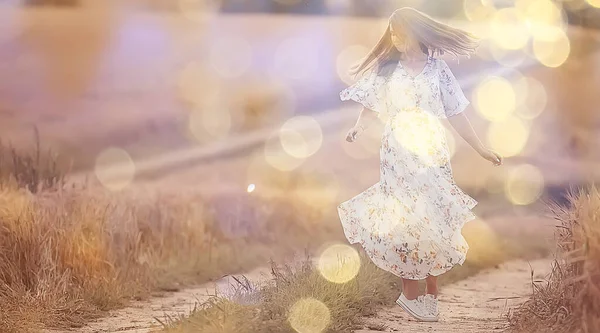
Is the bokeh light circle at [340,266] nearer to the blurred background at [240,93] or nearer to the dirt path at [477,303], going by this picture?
the dirt path at [477,303]

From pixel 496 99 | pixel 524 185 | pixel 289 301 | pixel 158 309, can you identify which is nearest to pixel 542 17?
pixel 496 99

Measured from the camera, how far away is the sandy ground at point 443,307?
2359 millimetres

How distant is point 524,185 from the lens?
306 cm

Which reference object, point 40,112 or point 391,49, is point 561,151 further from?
point 40,112

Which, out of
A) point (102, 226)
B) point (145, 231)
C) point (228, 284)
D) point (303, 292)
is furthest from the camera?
point (145, 231)

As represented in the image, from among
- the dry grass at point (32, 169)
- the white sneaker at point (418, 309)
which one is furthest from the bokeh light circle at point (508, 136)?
the dry grass at point (32, 169)

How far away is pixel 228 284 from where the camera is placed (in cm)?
263

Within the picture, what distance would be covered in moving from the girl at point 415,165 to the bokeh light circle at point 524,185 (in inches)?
31.2

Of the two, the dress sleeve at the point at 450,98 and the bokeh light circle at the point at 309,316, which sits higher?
the dress sleeve at the point at 450,98

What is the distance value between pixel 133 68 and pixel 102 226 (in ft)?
2.35

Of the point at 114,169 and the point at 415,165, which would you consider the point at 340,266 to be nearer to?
→ the point at 415,165

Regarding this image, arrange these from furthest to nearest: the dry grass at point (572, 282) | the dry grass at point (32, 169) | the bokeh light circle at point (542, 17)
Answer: the dry grass at point (32, 169) → the bokeh light circle at point (542, 17) → the dry grass at point (572, 282)

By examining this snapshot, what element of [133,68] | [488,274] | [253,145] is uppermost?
[133,68]

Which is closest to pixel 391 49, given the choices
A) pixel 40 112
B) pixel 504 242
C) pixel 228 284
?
pixel 228 284
